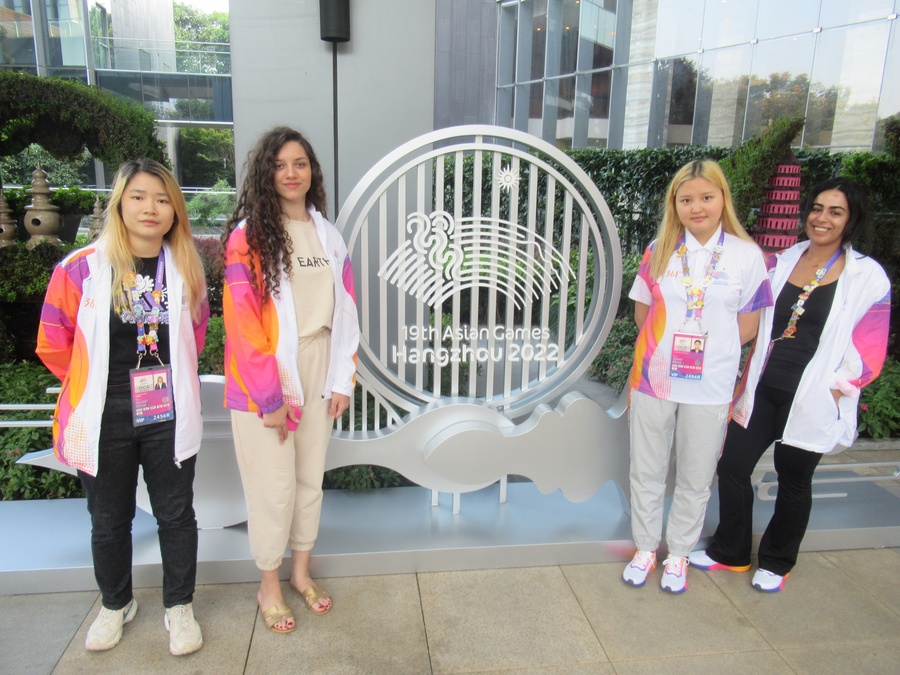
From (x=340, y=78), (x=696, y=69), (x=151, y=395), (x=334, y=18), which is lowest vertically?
(x=151, y=395)

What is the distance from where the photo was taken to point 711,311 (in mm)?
2482

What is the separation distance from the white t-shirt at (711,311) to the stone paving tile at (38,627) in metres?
2.39

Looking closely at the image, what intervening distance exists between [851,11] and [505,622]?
8936 millimetres

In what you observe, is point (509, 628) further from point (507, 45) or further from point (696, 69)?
point (507, 45)

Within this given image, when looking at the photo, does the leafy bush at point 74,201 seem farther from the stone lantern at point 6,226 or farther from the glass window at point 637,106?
the glass window at point 637,106

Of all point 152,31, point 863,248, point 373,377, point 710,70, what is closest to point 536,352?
point 373,377

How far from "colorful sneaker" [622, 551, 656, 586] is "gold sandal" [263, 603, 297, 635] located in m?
1.39

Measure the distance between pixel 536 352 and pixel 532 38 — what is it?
1372 centimetres

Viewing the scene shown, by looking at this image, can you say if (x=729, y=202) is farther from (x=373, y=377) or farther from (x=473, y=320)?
(x=373, y=377)

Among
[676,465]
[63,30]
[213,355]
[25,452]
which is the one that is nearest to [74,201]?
[213,355]

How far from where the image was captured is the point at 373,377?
115 inches

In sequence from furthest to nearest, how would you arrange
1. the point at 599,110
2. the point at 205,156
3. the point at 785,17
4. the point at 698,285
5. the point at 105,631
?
the point at 599,110
the point at 205,156
the point at 785,17
the point at 698,285
the point at 105,631

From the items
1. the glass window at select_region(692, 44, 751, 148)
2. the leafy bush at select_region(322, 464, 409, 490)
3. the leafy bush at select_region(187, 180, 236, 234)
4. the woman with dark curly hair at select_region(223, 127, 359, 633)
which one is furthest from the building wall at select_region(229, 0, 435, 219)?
the glass window at select_region(692, 44, 751, 148)

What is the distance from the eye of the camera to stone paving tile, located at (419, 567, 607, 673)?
7.63ft
